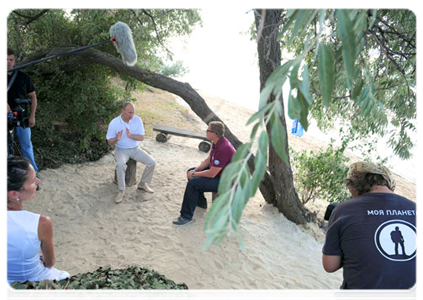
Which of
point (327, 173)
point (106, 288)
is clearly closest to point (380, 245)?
point (106, 288)

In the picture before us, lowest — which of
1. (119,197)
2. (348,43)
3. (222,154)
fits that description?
(119,197)

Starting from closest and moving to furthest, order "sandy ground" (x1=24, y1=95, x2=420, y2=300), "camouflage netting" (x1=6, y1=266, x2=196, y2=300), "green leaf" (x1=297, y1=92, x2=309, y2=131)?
1. "green leaf" (x1=297, y1=92, x2=309, y2=131)
2. "camouflage netting" (x1=6, y1=266, x2=196, y2=300)
3. "sandy ground" (x1=24, y1=95, x2=420, y2=300)

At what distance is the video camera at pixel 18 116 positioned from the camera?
13.8 feet

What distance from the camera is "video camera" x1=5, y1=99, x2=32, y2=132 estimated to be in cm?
421

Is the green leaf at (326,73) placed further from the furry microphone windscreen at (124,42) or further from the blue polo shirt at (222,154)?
the blue polo shirt at (222,154)

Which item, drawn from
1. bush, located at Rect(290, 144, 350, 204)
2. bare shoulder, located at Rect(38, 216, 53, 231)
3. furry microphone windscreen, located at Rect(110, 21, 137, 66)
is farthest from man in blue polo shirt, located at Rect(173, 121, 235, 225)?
bare shoulder, located at Rect(38, 216, 53, 231)

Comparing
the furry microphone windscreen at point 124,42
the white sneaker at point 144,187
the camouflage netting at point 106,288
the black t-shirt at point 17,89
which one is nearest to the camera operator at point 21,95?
the black t-shirt at point 17,89

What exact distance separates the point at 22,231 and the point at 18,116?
2789 mm

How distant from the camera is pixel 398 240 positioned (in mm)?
2006

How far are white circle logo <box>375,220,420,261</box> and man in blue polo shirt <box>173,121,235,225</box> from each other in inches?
90.4

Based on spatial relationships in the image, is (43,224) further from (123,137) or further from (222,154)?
(123,137)

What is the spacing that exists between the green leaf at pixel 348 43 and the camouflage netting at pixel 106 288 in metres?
1.81

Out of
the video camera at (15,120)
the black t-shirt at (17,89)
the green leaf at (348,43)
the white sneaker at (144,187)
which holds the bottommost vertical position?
the white sneaker at (144,187)

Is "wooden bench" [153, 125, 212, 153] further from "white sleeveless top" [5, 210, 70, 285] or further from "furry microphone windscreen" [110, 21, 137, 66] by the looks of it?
"white sleeveless top" [5, 210, 70, 285]
